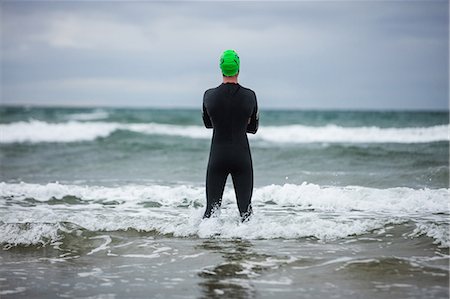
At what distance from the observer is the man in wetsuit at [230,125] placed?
592 cm

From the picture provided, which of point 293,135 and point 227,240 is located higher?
point 293,135

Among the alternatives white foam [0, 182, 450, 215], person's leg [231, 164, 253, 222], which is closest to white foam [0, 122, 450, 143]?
white foam [0, 182, 450, 215]

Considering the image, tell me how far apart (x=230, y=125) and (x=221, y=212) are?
5.23 feet

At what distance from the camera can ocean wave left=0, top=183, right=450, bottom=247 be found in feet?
21.0

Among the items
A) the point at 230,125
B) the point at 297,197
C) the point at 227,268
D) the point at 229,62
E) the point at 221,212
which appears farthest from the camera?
the point at 297,197

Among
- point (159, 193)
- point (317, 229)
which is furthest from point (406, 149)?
point (317, 229)

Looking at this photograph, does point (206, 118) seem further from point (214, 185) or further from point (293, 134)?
point (293, 134)

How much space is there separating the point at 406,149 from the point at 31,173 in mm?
11765

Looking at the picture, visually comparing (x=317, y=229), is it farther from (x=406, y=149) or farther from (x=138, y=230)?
(x=406, y=149)

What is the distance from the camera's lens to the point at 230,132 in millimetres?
5980

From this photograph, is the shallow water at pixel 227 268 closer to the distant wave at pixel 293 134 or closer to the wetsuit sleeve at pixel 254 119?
the wetsuit sleeve at pixel 254 119

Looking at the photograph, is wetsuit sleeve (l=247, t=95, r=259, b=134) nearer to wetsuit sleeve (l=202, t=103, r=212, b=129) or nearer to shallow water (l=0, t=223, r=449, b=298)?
wetsuit sleeve (l=202, t=103, r=212, b=129)

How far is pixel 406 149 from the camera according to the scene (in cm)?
1869

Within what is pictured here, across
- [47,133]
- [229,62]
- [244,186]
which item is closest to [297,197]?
[244,186]
